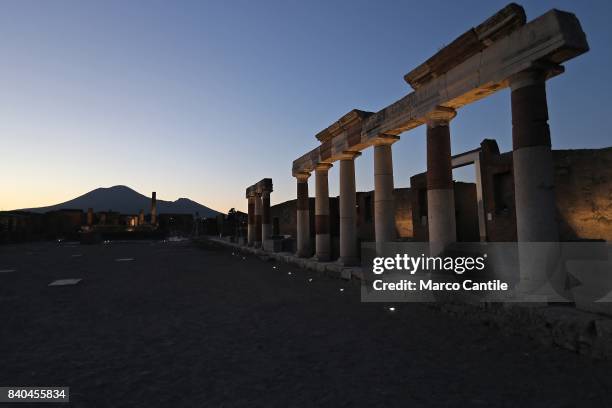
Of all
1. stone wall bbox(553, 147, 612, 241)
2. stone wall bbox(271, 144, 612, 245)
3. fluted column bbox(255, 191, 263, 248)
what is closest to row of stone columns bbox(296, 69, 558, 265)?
stone wall bbox(271, 144, 612, 245)

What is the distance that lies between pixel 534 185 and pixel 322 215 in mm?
8043

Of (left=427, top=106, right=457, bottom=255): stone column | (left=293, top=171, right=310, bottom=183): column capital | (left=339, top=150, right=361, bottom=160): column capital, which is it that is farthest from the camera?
(left=293, top=171, right=310, bottom=183): column capital

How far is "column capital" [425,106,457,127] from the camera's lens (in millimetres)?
7137

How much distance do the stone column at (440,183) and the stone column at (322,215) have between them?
17.7 feet

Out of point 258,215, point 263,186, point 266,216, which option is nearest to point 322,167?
point 263,186

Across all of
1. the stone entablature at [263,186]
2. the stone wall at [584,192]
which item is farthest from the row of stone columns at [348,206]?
the stone wall at [584,192]

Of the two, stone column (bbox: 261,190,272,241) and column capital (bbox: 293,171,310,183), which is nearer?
column capital (bbox: 293,171,310,183)

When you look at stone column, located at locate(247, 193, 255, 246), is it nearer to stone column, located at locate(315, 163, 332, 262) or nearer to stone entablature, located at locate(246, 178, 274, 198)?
stone entablature, located at locate(246, 178, 274, 198)

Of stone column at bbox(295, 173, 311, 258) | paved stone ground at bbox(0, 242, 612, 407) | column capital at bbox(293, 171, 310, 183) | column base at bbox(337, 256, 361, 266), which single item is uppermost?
column capital at bbox(293, 171, 310, 183)

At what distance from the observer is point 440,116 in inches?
286

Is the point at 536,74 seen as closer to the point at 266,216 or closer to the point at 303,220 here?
the point at 303,220

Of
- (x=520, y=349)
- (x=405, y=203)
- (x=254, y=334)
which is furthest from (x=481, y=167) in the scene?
(x=254, y=334)

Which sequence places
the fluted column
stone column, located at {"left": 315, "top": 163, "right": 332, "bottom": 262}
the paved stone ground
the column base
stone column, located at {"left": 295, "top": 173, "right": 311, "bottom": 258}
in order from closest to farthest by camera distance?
the paved stone ground → the column base → stone column, located at {"left": 315, "top": 163, "right": 332, "bottom": 262} → stone column, located at {"left": 295, "top": 173, "right": 311, "bottom": 258} → the fluted column

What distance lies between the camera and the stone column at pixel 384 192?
934 cm
